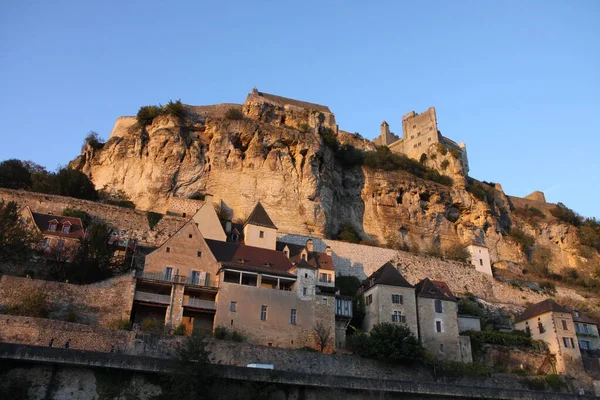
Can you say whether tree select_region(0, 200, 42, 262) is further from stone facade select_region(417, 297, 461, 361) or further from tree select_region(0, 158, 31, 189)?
stone facade select_region(417, 297, 461, 361)

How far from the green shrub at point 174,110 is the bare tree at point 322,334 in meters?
A: 27.8

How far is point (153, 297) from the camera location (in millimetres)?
31734

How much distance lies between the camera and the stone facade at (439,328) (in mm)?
36375

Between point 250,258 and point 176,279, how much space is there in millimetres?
5618

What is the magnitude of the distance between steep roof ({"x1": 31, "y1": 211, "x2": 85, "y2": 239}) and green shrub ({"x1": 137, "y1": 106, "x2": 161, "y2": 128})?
56.9ft

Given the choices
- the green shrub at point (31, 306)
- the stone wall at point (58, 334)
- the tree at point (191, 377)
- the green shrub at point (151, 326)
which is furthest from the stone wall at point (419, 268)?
the tree at point (191, 377)

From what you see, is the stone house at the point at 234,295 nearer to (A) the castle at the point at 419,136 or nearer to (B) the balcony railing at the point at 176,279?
(B) the balcony railing at the point at 176,279

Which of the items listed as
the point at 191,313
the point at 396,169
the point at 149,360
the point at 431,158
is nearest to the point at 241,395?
the point at 149,360

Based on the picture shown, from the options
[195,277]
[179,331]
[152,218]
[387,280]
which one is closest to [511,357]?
[387,280]

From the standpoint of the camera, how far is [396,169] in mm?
60812

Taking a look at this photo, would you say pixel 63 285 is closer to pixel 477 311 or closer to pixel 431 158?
pixel 477 311

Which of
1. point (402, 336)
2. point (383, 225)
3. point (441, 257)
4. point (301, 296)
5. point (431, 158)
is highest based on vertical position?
point (431, 158)

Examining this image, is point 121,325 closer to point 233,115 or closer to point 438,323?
point 438,323

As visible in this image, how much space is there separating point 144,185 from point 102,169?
20.3 feet
